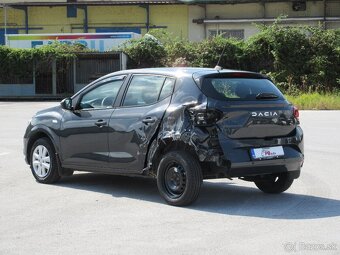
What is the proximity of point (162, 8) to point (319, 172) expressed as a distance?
39.9 meters

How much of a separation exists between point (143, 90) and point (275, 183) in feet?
7.46

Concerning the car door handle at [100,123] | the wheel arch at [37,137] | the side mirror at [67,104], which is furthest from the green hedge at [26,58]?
the car door handle at [100,123]

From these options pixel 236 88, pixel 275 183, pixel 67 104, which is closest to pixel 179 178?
pixel 236 88

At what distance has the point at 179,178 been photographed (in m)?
7.48

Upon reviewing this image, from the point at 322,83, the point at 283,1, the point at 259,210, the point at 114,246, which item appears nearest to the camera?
the point at 114,246

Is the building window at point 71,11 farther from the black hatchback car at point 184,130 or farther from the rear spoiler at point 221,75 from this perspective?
the rear spoiler at point 221,75

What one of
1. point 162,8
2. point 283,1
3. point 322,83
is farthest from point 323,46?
point 162,8

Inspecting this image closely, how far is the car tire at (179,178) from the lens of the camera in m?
7.27

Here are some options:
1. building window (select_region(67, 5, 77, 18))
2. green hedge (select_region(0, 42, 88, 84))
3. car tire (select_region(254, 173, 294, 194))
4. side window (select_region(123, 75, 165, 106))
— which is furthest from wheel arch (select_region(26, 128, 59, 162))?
building window (select_region(67, 5, 77, 18))

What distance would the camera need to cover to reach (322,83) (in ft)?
109

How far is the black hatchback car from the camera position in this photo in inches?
287

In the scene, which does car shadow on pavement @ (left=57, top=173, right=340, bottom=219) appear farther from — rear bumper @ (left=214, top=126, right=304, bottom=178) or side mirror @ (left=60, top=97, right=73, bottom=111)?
side mirror @ (left=60, top=97, right=73, bottom=111)

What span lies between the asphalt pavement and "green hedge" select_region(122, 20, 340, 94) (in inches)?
938

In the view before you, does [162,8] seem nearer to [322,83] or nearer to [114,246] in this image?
[322,83]
